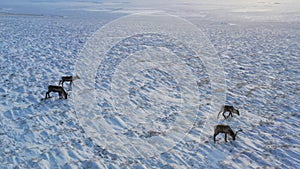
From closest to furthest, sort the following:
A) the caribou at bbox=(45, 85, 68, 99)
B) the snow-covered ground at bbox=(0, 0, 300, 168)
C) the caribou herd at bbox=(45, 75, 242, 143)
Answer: the snow-covered ground at bbox=(0, 0, 300, 168), the caribou herd at bbox=(45, 75, 242, 143), the caribou at bbox=(45, 85, 68, 99)

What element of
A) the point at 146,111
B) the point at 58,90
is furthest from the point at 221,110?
the point at 58,90

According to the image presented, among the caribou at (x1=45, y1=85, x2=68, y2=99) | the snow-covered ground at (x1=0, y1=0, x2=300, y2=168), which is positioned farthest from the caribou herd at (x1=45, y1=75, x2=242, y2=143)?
the snow-covered ground at (x1=0, y1=0, x2=300, y2=168)

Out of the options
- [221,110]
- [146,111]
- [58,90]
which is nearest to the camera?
[221,110]

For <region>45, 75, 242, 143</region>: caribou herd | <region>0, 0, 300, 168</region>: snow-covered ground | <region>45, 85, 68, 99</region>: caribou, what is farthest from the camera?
<region>45, 85, 68, 99</region>: caribou

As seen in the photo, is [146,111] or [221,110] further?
[146,111]

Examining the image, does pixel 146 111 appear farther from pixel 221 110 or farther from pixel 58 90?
pixel 58 90

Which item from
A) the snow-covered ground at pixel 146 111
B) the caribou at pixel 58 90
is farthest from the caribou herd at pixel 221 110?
the snow-covered ground at pixel 146 111

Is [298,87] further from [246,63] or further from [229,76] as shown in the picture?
[246,63]

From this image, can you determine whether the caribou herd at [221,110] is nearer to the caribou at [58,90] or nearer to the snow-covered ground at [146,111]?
the caribou at [58,90]

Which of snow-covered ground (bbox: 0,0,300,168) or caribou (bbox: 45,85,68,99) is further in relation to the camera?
caribou (bbox: 45,85,68,99)

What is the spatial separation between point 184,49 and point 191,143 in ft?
44.1

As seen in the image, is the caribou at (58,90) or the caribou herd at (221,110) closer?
the caribou herd at (221,110)

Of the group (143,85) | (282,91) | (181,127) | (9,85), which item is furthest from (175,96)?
(9,85)

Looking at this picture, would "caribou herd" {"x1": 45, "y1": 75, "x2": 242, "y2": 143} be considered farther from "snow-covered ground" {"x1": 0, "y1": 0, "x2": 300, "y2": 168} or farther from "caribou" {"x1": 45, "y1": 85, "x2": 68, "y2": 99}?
"snow-covered ground" {"x1": 0, "y1": 0, "x2": 300, "y2": 168}
